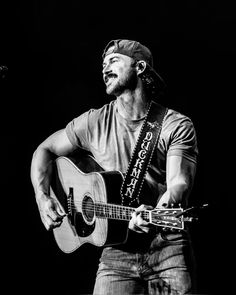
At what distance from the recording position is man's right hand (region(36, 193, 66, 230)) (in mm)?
2793

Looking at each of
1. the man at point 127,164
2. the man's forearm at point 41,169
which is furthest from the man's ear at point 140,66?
the man's forearm at point 41,169

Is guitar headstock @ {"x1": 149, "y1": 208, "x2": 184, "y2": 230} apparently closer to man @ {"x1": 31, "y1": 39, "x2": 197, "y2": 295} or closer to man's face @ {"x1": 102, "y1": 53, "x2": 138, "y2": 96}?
man @ {"x1": 31, "y1": 39, "x2": 197, "y2": 295}

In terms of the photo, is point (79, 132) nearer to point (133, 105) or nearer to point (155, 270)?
point (133, 105)

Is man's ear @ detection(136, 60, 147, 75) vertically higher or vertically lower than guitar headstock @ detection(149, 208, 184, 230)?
higher

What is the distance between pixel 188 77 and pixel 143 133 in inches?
39.9

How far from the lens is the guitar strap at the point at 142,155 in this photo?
2500 millimetres

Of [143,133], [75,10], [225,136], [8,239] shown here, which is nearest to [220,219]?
[225,136]

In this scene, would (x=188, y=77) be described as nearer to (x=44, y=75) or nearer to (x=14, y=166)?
(x=44, y=75)

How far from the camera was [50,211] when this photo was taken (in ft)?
9.23

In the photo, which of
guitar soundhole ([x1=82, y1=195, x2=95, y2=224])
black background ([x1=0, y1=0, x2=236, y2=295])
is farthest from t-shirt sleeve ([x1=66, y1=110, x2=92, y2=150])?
black background ([x1=0, y1=0, x2=236, y2=295])

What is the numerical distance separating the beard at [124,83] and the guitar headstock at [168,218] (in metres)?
0.91

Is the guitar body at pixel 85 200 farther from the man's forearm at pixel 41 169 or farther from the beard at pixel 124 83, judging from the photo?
the beard at pixel 124 83

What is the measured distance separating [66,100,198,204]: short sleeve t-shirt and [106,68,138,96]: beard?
0.12m

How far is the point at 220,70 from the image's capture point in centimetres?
346
